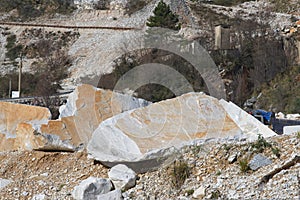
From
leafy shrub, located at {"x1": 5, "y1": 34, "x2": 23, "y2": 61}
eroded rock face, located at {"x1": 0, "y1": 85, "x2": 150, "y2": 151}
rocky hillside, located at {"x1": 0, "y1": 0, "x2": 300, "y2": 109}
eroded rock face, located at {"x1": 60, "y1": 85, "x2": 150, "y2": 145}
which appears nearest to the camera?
eroded rock face, located at {"x1": 0, "y1": 85, "x2": 150, "y2": 151}

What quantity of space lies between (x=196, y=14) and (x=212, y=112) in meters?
Answer: 27.3

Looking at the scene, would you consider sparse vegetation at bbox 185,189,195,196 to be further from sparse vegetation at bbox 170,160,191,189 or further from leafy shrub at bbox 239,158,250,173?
leafy shrub at bbox 239,158,250,173

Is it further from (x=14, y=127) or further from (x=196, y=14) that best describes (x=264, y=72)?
(x=196, y=14)

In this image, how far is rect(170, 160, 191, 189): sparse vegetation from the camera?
520 cm

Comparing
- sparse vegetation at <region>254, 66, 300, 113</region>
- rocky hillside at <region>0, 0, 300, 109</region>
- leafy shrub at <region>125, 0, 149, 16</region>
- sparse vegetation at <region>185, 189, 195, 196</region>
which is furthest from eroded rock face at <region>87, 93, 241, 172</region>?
leafy shrub at <region>125, 0, 149, 16</region>

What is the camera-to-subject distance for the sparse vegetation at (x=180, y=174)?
5203 millimetres

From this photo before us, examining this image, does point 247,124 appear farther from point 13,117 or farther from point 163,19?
point 163,19

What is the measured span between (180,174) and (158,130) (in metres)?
0.81

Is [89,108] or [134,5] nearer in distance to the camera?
[89,108]

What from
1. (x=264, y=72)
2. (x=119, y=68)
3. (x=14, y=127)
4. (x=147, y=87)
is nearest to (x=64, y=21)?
(x=119, y=68)

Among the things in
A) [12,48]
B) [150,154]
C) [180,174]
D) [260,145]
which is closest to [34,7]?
[12,48]

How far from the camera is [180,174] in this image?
5246mm

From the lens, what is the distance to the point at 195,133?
584cm

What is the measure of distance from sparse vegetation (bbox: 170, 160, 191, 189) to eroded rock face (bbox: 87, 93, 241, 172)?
0.28m
